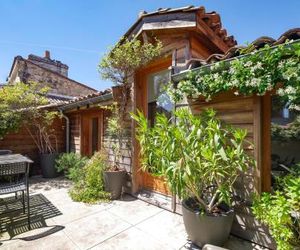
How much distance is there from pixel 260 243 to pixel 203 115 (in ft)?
6.45

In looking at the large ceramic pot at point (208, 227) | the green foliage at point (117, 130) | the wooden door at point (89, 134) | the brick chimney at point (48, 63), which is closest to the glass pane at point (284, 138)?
the large ceramic pot at point (208, 227)

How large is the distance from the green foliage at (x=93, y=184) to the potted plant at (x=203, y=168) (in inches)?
85.0

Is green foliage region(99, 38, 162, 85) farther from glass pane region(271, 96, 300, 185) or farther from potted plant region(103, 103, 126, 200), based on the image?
glass pane region(271, 96, 300, 185)

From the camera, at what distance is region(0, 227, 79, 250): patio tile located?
2.65 meters

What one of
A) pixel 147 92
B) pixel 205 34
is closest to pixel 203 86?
pixel 205 34

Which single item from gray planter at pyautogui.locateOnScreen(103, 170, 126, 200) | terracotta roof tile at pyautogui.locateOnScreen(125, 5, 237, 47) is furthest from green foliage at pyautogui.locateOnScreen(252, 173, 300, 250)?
terracotta roof tile at pyautogui.locateOnScreen(125, 5, 237, 47)

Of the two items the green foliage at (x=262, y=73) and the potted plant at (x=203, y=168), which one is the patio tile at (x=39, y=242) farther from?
the green foliage at (x=262, y=73)

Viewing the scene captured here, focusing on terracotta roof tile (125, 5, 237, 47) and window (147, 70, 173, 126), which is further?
window (147, 70, 173, 126)

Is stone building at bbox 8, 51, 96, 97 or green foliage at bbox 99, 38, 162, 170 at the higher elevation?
stone building at bbox 8, 51, 96, 97

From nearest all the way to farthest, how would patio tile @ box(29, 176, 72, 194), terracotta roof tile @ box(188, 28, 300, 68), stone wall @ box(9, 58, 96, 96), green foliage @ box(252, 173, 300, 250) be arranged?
green foliage @ box(252, 173, 300, 250), terracotta roof tile @ box(188, 28, 300, 68), patio tile @ box(29, 176, 72, 194), stone wall @ box(9, 58, 96, 96)

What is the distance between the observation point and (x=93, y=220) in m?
3.46

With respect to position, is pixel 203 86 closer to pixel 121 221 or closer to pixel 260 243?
pixel 260 243

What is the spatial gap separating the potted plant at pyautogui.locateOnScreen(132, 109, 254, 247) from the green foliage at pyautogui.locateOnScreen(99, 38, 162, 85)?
1751 mm

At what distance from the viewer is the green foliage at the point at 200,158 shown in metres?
2.52
